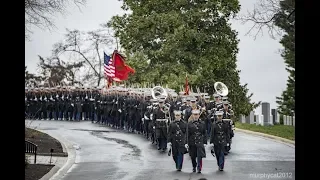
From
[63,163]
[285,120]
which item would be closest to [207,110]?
[285,120]

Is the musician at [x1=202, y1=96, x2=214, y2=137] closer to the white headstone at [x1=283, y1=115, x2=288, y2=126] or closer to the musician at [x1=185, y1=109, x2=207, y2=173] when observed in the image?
the musician at [x1=185, y1=109, x2=207, y2=173]

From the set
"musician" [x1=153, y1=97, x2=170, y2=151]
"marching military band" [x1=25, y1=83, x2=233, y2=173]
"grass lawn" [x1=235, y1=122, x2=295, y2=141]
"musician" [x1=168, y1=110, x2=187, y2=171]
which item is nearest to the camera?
"grass lawn" [x1=235, y1=122, x2=295, y2=141]

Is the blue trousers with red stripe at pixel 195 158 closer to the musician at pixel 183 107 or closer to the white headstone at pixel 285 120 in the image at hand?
the musician at pixel 183 107

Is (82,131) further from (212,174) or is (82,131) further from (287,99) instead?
(287,99)

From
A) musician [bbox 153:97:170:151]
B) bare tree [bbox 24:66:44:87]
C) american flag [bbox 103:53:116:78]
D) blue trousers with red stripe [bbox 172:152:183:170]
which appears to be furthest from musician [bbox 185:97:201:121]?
bare tree [bbox 24:66:44:87]

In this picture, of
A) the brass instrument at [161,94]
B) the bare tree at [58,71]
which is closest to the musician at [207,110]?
the brass instrument at [161,94]

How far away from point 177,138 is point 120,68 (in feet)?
4.40

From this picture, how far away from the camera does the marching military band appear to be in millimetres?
7867

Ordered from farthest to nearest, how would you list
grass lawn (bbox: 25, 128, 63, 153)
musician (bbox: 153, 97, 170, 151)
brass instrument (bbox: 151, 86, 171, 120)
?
brass instrument (bbox: 151, 86, 171, 120) < musician (bbox: 153, 97, 170, 151) < grass lawn (bbox: 25, 128, 63, 153)

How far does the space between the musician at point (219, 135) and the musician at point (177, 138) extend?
422mm

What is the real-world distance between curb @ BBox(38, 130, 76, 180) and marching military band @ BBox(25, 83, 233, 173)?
0.59m

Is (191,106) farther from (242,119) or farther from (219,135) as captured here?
(242,119)
